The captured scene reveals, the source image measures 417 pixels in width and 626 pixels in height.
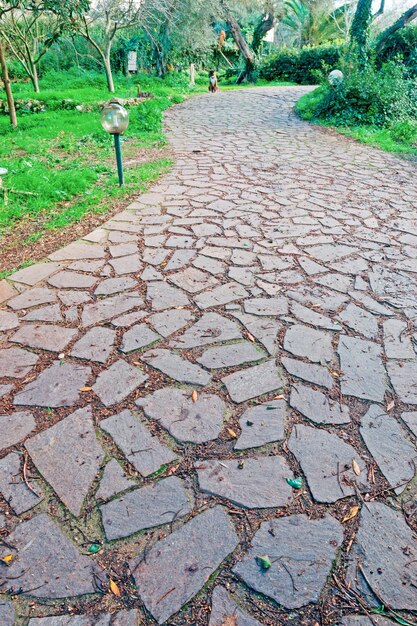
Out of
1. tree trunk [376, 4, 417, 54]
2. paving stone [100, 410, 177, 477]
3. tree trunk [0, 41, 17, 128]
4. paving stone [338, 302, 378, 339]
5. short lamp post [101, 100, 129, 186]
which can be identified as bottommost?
paving stone [100, 410, 177, 477]

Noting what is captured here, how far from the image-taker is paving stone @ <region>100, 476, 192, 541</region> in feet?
5.53

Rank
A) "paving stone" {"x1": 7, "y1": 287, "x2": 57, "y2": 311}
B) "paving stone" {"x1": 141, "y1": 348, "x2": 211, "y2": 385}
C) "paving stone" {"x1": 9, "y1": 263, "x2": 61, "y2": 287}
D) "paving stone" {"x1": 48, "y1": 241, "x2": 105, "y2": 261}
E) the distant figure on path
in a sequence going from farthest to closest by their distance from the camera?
the distant figure on path
"paving stone" {"x1": 48, "y1": 241, "x2": 105, "y2": 261}
"paving stone" {"x1": 9, "y1": 263, "x2": 61, "y2": 287}
"paving stone" {"x1": 7, "y1": 287, "x2": 57, "y2": 311}
"paving stone" {"x1": 141, "y1": 348, "x2": 211, "y2": 385}

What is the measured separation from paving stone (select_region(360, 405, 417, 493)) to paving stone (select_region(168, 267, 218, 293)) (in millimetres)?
1571

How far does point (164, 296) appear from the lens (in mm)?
3207

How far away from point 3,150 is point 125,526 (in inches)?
313

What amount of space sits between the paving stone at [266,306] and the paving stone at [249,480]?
124 cm

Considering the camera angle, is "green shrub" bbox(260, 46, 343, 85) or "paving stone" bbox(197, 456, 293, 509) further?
"green shrub" bbox(260, 46, 343, 85)

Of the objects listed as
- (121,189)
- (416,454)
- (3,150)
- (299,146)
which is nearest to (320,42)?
(299,146)

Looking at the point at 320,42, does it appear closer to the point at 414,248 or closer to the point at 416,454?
the point at 414,248

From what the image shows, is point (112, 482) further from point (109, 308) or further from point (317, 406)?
point (109, 308)

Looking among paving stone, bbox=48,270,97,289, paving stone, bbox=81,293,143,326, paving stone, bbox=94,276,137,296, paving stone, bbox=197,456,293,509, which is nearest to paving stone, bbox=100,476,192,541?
paving stone, bbox=197,456,293,509

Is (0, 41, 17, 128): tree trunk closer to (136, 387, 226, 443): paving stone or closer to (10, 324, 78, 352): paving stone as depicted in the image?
(10, 324, 78, 352): paving stone

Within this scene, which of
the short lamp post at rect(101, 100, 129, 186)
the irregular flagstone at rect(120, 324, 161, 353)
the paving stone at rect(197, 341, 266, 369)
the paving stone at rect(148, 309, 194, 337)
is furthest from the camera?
the short lamp post at rect(101, 100, 129, 186)

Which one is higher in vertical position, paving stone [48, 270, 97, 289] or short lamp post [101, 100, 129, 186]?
short lamp post [101, 100, 129, 186]
